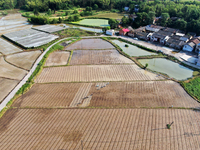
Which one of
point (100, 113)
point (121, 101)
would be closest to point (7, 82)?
point (100, 113)

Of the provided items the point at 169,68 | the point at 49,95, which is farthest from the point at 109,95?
the point at 169,68

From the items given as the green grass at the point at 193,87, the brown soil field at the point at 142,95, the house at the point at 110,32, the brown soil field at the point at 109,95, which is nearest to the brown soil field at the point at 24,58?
the brown soil field at the point at 109,95

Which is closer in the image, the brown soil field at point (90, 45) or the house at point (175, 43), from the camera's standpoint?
the house at point (175, 43)

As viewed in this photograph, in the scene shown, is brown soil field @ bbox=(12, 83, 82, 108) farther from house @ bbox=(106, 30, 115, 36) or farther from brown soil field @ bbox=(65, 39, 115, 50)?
house @ bbox=(106, 30, 115, 36)

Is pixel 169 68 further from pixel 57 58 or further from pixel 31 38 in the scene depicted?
pixel 31 38

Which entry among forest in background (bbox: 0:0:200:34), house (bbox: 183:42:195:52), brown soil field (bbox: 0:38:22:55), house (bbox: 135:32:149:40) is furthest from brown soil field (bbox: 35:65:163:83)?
forest in background (bbox: 0:0:200:34)

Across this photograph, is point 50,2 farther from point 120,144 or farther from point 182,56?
point 120,144

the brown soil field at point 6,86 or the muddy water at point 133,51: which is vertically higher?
the muddy water at point 133,51

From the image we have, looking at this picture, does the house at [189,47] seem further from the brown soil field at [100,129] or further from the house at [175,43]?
the brown soil field at [100,129]
